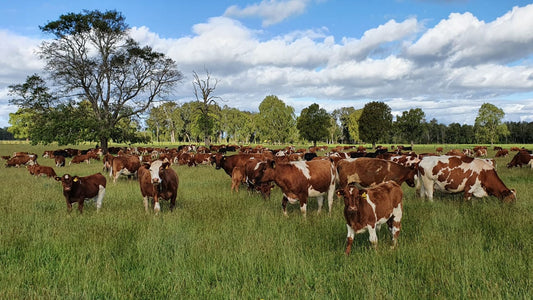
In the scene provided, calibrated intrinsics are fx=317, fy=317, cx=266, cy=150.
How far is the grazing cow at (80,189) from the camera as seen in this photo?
8.85m

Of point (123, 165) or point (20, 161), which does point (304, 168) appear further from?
point (20, 161)

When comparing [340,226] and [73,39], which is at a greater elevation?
[73,39]

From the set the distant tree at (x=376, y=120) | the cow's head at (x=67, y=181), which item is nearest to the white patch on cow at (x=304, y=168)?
the cow's head at (x=67, y=181)

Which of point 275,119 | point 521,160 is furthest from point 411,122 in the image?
point 521,160

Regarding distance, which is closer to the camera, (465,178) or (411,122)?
(465,178)

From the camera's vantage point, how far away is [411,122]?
7706cm

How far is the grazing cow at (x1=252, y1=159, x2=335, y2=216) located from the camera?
874 centimetres

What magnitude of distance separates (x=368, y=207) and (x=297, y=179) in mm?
3318

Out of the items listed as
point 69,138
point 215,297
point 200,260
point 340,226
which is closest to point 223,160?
point 340,226

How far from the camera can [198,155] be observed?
28.0 metres

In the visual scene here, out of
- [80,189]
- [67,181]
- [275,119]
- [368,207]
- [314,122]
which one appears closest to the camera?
A: [368,207]

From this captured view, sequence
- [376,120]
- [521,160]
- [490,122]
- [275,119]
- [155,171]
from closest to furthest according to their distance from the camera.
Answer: [155,171]
[521,160]
[376,120]
[490,122]
[275,119]

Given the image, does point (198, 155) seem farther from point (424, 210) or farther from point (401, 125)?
point (401, 125)

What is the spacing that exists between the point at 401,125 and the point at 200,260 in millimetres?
81149
